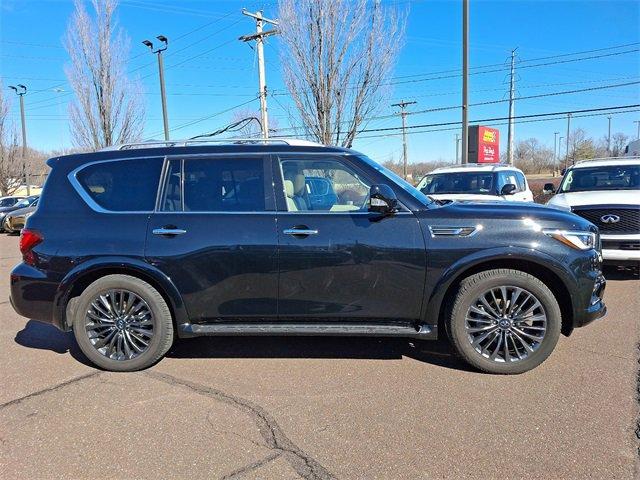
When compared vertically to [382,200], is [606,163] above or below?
above

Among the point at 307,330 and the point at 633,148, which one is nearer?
the point at 307,330

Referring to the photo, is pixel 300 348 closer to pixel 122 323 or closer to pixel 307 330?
pixel 307 330

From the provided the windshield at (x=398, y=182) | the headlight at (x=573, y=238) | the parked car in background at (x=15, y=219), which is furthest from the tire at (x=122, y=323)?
the parked car in background at (x=15, y=219)

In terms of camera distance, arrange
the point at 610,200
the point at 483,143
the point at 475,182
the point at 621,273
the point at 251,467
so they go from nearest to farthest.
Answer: the point at 251,467 < the point at 610,200 < the point at 621,273 < the point at 475,182 < the point at 483,143

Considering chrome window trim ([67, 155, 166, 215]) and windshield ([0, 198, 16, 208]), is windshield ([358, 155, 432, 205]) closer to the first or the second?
chrome window trim ([67, 155, 166, 215])

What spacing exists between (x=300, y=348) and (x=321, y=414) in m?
1.26

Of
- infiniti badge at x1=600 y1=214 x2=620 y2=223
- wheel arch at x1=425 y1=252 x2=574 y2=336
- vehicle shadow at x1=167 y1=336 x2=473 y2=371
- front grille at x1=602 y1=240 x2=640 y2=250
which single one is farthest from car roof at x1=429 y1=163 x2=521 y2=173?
wheel arch at x1=425 y1=252 x2=574 y2=336

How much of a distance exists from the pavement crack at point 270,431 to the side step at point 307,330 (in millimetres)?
430

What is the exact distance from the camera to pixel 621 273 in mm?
7633

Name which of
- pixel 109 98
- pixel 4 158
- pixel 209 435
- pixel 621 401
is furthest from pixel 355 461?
pixel 4 158

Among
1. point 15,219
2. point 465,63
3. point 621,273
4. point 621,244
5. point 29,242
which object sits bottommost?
point 621,273

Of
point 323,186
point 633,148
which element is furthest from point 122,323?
point 633,148

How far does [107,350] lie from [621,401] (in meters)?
4.09

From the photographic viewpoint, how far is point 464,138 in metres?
15.4
